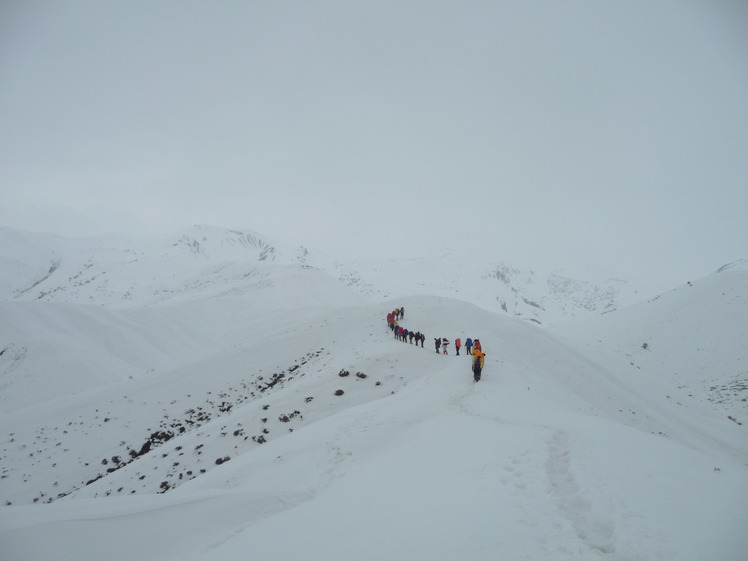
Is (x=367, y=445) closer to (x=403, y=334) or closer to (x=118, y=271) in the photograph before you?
(x=403, y=334)

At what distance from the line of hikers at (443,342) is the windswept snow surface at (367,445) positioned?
0.91 m

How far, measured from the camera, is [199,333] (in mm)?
46281

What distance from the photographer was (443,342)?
87.7 feet

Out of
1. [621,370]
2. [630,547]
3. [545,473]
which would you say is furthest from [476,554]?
[621,370]

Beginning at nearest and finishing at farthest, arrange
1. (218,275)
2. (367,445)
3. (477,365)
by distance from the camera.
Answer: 1. (367,445)
2. (477,365)
3. (218,275)

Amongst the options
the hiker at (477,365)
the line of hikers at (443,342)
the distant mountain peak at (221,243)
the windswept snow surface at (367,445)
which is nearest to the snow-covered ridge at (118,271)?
the distant mountain peak at (221,243)

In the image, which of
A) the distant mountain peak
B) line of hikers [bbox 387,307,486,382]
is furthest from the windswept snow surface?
the distant mountain peak

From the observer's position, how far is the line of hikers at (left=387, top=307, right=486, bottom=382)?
60.8 ft

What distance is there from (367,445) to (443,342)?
1576cm

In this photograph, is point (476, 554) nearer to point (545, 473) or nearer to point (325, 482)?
→ point (545, 473)

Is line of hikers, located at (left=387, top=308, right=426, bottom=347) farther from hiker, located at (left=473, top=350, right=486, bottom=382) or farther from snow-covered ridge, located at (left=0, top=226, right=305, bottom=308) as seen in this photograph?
snow-covered ridge, located at (left=0, top=226, right=305, bottom=308)

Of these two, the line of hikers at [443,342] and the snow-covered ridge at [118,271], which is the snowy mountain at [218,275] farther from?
the line of hikers at [443,342]

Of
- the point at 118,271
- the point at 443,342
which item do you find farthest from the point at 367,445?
the point at 118,271

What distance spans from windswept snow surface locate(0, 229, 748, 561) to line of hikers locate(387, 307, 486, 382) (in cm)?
91
